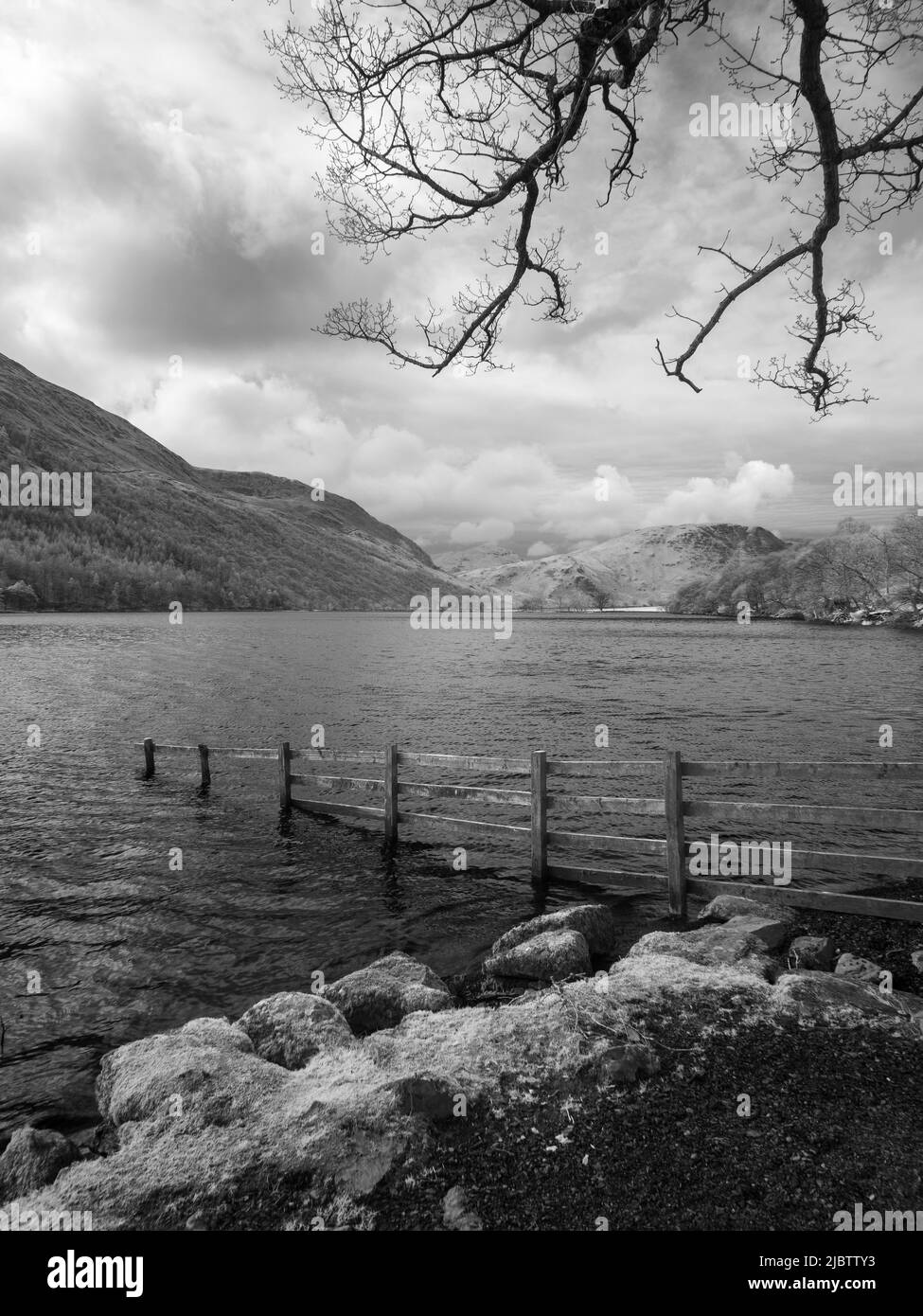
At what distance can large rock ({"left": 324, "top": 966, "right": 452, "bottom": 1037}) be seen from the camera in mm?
7844

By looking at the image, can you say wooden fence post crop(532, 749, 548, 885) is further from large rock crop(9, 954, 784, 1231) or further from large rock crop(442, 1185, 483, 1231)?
large rock crop(442, 1185, 483, 1231)

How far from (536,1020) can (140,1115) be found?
3.87 metres

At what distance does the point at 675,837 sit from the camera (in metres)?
10.8

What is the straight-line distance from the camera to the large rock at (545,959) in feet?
Result: 28.2

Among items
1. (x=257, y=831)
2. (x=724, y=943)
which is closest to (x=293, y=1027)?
(x=724, y=943)

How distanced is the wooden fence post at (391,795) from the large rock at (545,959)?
6185 millimetres

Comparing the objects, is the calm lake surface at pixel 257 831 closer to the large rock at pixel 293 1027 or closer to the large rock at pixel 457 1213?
the large rock at pixel 293 1027

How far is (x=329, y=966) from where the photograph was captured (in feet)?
33.1

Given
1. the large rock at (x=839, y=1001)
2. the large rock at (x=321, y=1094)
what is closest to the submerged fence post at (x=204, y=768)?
the large rock at (x=321, y=1094)

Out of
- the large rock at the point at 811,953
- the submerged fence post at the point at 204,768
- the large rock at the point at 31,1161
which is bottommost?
the large rock at the point at 31,1161

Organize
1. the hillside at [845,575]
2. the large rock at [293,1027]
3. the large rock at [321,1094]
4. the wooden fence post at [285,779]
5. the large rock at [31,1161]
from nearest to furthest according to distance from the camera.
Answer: the large rock at [321,1094]
the large rock at [31,1161]
the large rock at [293,1027]
the wooden fence post at [285,779]
the hillside at [845,575]

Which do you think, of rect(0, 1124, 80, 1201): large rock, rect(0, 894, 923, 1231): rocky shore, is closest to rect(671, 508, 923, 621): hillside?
rect(0, 894, 923, 1231): rocky shore

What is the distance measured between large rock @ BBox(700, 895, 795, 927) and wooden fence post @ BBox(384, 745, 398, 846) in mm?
6952
